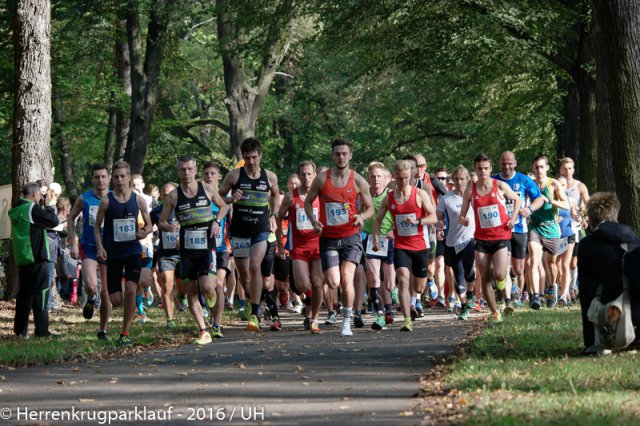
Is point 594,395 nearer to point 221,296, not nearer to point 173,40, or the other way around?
point 221,296

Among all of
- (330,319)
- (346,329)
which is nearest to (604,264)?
(346,329)

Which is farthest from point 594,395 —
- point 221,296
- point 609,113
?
point 221,296

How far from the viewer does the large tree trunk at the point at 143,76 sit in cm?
3116

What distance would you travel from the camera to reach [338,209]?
14922 millimetres

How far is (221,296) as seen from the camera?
50.6 ft

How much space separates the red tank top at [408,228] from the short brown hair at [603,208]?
4.57 m

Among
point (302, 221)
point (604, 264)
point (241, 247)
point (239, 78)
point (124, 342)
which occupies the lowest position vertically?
point (124, 342)

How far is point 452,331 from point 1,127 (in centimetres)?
2489

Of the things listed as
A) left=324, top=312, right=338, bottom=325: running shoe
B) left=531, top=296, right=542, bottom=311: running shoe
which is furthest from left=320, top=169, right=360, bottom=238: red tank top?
left=531, top=296, right=542, bottom=311: running shoe

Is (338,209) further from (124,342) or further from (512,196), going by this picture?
(512,196)

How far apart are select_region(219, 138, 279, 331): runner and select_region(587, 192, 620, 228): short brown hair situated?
18.7 ft

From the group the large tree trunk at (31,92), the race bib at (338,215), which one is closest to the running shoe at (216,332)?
the race bib at (338,215)

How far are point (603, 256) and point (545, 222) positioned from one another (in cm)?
864

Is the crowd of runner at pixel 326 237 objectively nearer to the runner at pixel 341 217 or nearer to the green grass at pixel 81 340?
the runner at pixel 341 217
